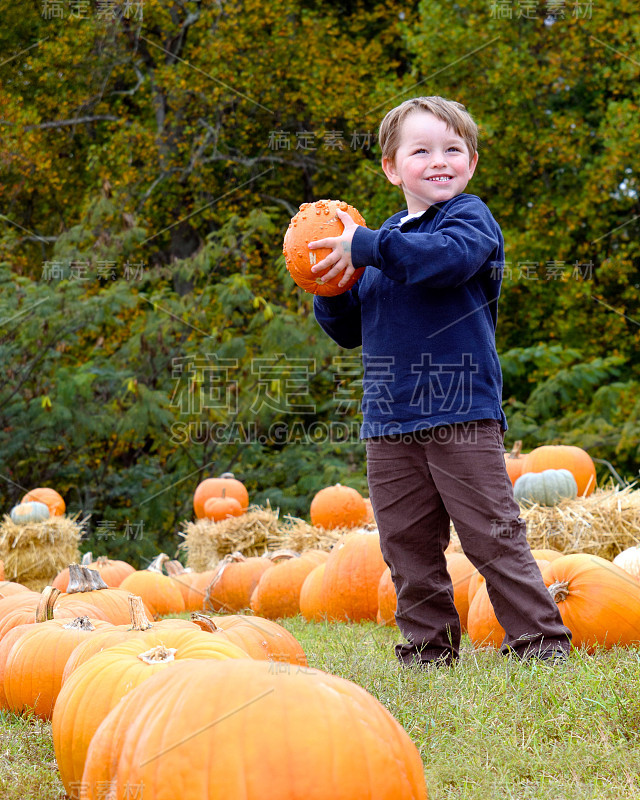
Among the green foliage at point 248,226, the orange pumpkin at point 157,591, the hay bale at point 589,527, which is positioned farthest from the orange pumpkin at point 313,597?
the green foliage at point 248,226

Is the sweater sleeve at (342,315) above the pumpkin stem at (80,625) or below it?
above

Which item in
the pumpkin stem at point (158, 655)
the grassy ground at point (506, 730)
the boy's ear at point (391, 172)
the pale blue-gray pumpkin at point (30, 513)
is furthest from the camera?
the pale blue-gray pumpkin at point (30, 513)

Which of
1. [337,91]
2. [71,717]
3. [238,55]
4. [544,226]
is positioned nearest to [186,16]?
[238,55]

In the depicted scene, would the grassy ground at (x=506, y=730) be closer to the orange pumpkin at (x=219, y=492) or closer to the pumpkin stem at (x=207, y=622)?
the pumpkin stem at (x=207, y=622)

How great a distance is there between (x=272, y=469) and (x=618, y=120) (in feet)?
17.2

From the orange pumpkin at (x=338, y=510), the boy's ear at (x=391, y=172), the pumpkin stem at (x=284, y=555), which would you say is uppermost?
the boy's ear at (x=391, y=172)

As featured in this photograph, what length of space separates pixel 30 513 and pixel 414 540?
4045mm

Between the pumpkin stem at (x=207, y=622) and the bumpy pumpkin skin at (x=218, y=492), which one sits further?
the bumpy pumpkin skin at (x=218, y=492)

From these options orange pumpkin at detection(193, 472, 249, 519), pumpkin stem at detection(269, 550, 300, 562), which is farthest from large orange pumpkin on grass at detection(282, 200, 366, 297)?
orange pumpkin at detection(193, 472, 249, 519)

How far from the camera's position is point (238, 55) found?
10.9 meters

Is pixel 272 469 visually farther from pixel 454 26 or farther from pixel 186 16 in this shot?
pixel 186 16

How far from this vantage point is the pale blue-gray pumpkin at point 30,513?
5691 mm

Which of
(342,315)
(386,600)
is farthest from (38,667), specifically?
(386,600)

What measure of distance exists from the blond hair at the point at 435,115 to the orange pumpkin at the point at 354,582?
186cm
